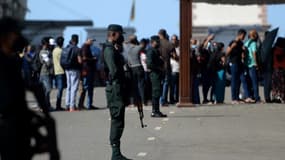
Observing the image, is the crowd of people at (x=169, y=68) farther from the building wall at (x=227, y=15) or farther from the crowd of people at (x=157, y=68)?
the building wall at (x=227, y=15)

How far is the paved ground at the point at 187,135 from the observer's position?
39.0 ft

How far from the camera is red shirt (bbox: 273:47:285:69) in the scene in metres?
21.1

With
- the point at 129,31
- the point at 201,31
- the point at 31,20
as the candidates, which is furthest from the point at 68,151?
the point at 31,20

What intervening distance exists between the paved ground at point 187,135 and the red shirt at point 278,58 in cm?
196

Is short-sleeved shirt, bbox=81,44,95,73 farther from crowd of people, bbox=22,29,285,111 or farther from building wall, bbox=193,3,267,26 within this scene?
building wall, bbox=193,3,267,26

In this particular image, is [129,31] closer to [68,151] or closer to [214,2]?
[214,2]

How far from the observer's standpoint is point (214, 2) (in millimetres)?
22453

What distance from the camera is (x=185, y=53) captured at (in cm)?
1997

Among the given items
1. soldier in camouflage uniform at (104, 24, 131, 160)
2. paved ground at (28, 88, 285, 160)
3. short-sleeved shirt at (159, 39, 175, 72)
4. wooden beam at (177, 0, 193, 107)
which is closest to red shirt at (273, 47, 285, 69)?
paved ground at (28, 88, 285, 160)

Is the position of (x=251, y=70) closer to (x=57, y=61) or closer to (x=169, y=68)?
(x=169, y=68)

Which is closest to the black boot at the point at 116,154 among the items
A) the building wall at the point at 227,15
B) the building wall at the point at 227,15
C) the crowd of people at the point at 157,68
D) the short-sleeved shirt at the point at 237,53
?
the crowd of people at the point at 157,68

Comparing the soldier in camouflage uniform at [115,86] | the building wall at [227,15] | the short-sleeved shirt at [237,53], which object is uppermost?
the building wall at [227,15]

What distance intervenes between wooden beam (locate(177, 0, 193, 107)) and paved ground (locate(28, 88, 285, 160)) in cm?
48

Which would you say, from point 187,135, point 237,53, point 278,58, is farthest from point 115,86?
point 278,58
